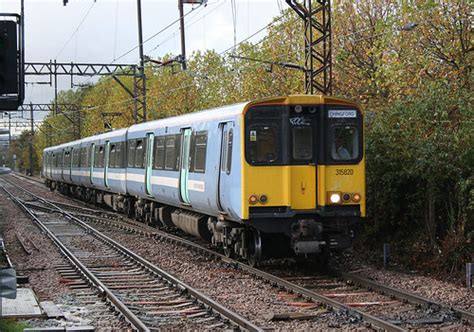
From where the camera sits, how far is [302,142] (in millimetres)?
12953

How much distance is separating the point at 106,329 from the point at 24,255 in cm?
827

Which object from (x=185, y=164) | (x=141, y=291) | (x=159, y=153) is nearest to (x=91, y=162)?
(x=159, y=153)

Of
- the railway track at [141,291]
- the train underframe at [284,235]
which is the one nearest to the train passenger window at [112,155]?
the railway track at [141,291]

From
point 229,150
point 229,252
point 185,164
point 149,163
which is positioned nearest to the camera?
point 229,150

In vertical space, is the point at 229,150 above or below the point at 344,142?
below

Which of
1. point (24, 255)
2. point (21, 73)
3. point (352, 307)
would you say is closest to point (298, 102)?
point (352, 307)

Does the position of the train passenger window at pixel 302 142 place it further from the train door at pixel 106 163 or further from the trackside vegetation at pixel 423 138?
the train door at pixel 106 163

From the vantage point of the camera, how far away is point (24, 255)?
16.8m

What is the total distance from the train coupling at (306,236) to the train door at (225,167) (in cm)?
144

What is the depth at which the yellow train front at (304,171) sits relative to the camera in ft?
41.4

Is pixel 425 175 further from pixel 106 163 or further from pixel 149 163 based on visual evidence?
pixel 106 163

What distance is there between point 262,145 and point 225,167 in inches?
49.6

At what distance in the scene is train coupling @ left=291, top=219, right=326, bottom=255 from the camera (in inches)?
496

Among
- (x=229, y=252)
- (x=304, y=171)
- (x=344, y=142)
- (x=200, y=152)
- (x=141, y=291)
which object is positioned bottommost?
(x=141, y=291)
